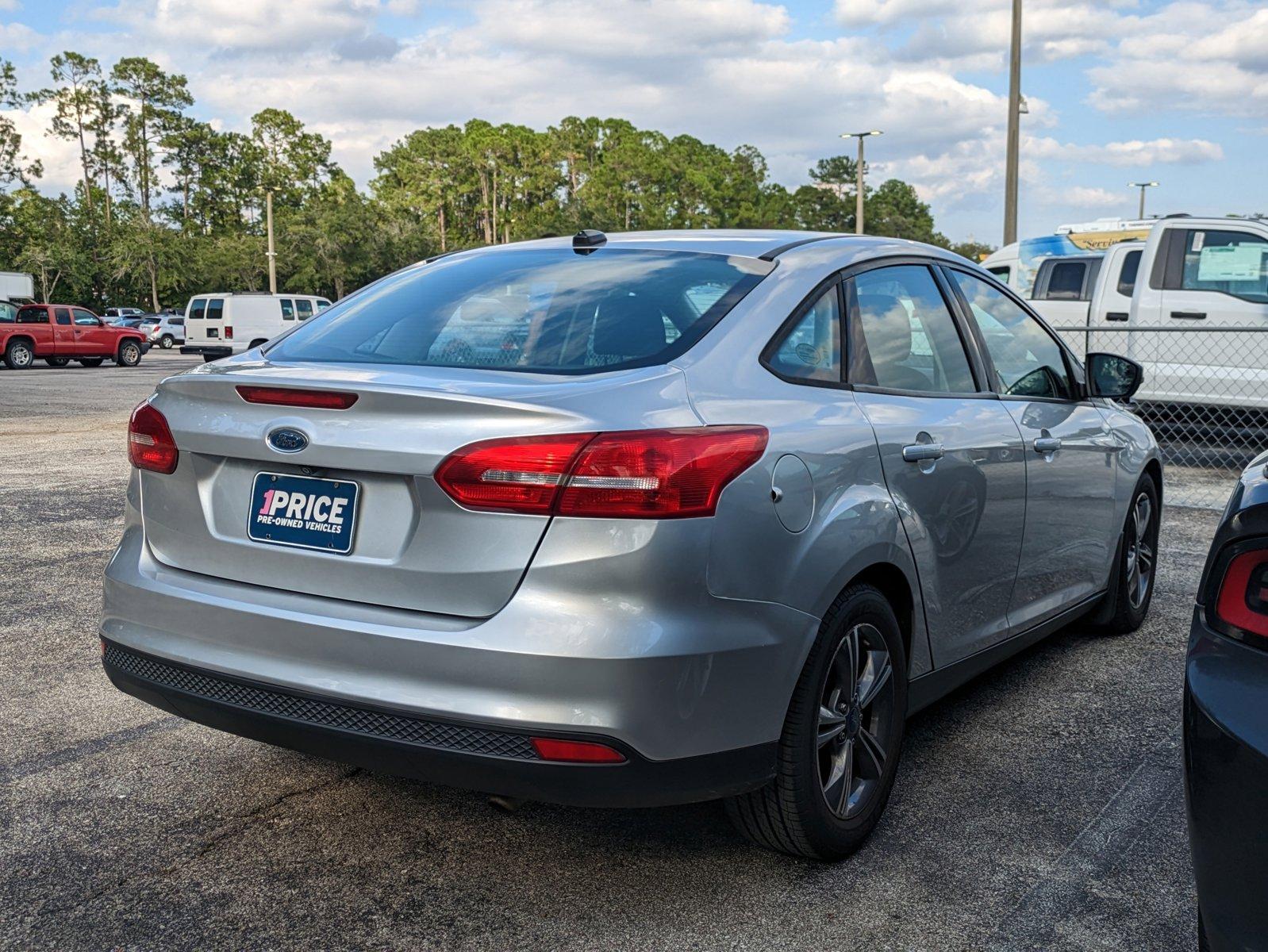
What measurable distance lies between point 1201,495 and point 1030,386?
6014 millimetres

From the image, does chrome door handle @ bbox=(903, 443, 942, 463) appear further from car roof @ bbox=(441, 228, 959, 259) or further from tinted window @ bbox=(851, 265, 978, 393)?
car roof @ bbox=(441, 228, 959, 259)

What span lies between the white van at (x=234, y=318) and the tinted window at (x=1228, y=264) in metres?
25.2

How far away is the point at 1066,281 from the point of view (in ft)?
52.0

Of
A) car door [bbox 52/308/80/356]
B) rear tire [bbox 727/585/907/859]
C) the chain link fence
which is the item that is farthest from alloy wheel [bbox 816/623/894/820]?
car door [bbox 52/308/80/356]

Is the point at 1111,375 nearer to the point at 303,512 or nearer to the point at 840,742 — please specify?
the point at 840,742

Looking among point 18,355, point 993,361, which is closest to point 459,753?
point 993,361

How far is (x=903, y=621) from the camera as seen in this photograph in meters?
3.40

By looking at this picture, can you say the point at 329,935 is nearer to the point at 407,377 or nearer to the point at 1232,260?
the point at 407,377

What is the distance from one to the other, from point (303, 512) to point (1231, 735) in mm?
1876

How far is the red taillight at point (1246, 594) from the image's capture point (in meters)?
2.03

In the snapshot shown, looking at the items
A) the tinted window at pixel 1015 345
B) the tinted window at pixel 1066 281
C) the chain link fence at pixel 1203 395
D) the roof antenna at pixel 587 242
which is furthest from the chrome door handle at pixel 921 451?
the tinted window at pixel 1066 281

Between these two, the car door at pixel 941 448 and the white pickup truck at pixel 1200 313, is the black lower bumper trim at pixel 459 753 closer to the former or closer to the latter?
the car door at pixel 941 448

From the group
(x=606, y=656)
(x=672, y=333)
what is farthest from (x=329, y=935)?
(x=672, y=333)

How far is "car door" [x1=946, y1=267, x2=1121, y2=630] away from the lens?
13.5 feet
